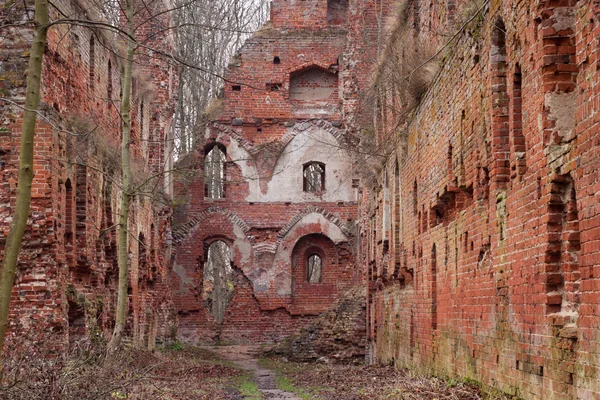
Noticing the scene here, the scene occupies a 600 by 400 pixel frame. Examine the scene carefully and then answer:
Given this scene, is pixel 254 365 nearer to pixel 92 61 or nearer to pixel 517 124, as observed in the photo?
pixel 92 61

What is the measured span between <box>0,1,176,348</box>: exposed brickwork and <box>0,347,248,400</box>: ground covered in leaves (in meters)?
1.20

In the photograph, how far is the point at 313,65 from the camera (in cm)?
2750

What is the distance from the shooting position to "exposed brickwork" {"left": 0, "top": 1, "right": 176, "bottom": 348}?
37.8ft

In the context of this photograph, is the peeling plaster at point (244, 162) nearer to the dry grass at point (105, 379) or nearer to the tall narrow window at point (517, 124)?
the dry grass at point (105, 379)

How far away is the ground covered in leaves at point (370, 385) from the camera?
27.7ft

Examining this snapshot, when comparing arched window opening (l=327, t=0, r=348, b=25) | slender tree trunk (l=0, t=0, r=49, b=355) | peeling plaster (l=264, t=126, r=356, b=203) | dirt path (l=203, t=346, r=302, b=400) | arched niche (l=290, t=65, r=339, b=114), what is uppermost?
arched window opening (l=327, t=0, r=348, b=25)

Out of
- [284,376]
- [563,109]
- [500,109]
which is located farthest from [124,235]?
[563,109]

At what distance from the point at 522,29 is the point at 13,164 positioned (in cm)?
757

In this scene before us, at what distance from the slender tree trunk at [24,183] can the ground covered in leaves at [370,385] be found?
4115 mm

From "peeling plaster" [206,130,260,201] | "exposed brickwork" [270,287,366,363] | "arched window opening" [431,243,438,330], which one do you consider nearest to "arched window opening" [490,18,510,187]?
"arched window opening" [431,243,438,330]

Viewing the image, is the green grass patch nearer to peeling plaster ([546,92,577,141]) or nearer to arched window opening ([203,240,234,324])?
peeling plaster ([546,92,577,141])

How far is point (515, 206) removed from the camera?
703 centimetres

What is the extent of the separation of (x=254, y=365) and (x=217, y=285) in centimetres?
1202

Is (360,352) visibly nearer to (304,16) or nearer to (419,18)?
(419,18)
